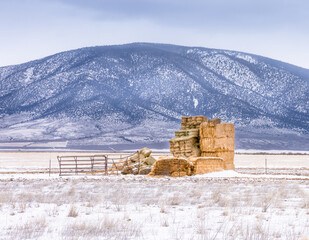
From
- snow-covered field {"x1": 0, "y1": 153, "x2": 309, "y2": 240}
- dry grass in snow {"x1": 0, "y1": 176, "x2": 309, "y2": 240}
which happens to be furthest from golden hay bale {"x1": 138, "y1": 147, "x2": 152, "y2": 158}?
dry grass in snow {"x1": 0, "y1": 176, "x2": 309, "y2": 240}

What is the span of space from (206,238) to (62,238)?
7.11ft

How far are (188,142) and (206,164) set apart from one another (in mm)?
2181

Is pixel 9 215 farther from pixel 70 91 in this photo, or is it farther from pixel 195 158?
pixel 70 91

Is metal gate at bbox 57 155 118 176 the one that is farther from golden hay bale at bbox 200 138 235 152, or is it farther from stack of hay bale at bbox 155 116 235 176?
golden hay bale at bbox 200 138 235 152

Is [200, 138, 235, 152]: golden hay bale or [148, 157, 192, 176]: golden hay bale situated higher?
[200, 138, 235, 152]: golden hay bale

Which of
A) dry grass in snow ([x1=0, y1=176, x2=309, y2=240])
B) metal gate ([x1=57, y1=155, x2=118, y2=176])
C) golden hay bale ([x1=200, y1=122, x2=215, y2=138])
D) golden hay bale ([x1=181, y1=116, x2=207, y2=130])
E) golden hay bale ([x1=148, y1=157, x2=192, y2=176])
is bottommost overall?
metal gate ([x1=57, y1=155, x2=118, y2=176])

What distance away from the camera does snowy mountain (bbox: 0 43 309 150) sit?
127 m

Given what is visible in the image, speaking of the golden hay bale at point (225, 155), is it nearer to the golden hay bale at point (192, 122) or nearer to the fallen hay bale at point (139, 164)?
the golden hay bale at point (192, 122)

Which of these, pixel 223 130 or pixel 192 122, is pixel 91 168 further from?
pixel 223 130

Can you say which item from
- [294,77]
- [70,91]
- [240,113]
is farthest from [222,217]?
[294,77]

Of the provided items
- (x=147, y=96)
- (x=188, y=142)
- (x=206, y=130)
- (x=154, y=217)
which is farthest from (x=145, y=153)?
(x=147, y=96)

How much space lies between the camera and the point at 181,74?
162500mm

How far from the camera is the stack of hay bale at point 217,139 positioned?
27.4m

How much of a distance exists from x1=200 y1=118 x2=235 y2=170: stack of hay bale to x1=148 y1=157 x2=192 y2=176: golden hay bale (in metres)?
1.92
